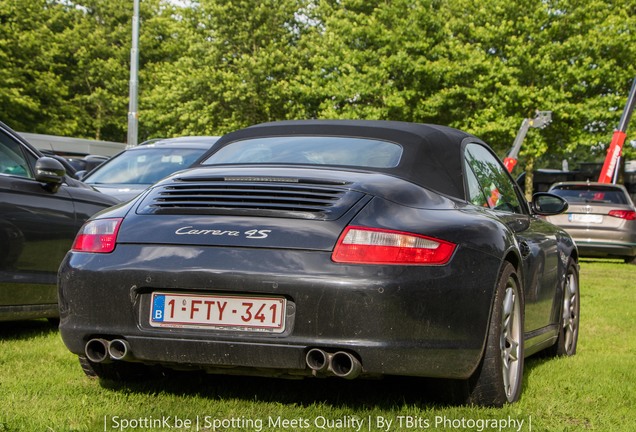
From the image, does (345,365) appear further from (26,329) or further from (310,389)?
(26,329)

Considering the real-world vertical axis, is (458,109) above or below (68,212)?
below

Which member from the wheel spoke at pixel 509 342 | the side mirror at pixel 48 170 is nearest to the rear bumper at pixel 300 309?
the wheel spoke at pixel 509 342

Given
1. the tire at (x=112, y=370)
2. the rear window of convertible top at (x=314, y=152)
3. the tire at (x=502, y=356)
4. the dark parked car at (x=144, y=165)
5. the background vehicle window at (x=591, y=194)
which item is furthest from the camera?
the background vehicle window at (x=591, y=194)

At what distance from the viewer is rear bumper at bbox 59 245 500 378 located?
4051mm

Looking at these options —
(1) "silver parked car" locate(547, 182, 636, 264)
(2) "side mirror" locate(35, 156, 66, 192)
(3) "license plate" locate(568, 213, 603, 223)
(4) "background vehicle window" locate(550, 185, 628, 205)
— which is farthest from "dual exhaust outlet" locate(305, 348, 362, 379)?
(4) "background vehicle window" locate(550, 185, 628, 205)

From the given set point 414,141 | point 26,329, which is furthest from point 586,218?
point 414,141

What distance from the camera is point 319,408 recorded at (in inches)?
178

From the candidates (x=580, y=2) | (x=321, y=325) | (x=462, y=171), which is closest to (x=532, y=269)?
(x=462, y=171)

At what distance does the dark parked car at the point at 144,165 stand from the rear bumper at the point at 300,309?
23.4ft

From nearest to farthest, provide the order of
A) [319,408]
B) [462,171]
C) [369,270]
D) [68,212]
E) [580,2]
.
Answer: [369,270]
[319,408]
[462,171]
[68,212]
[580,2]

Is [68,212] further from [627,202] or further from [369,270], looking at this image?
[627,202]

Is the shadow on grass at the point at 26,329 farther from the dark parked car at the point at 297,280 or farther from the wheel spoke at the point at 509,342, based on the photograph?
the wheel spoke at the point at 509,342

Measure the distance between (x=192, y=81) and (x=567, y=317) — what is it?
4285 centimetres

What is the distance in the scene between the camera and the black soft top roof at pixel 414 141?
198 inches
